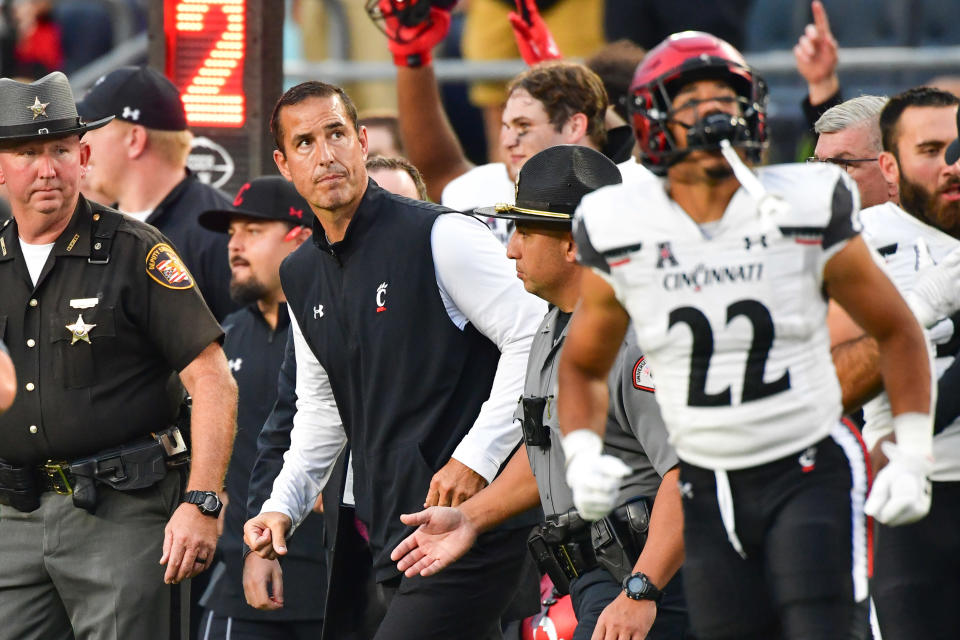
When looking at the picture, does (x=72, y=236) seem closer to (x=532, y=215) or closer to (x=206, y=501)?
(x=206, y=501)

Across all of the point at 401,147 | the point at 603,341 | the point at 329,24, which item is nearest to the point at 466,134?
the point at 329,24

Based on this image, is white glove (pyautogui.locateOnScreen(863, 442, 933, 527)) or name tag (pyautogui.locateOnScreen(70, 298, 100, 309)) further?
name tag (pyautogui.locateOnScreen(70, 298, 100, 309))

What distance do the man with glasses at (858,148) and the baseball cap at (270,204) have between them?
239 cm

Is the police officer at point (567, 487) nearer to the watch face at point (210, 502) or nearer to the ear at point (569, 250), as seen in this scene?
the ear at point (569, 250)

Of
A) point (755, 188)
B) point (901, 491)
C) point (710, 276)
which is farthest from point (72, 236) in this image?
point (901, 491)

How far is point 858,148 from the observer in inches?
240

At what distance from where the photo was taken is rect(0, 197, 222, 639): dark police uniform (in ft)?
18.9

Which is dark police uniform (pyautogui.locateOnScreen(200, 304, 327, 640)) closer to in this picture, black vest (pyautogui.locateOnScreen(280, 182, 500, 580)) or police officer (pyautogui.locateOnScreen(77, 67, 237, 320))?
police officer (pyautogui.locateOnScreen(77, 67, 237, 320))

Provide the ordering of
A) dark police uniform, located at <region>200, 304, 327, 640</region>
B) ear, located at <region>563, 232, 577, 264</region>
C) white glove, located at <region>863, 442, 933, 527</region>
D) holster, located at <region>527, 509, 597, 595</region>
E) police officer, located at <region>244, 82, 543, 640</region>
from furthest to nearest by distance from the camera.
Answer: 1. dark police uniform, located at <region>200, 304, 327, 640</region>
2. police officer, located at <region>244, 82, 543, 640</region>
3. ear, located at <region>563, 232, 577, 264</region>
4. holster, located at <region>527, 509, 597, 595</region>
5. white glove, located at <region>863, 442, 933, 527</region>

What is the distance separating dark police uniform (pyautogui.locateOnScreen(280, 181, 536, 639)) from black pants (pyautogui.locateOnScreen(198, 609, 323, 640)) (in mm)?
1242

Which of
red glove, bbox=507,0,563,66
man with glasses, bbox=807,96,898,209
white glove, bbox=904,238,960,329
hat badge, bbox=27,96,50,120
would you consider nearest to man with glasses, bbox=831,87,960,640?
white glove, bbox=904,238,960,329

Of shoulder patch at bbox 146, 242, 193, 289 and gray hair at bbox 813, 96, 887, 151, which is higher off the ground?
gray hair at bbox 813, 96, 887, 151

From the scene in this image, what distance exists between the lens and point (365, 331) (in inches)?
219

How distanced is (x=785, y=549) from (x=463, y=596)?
1791mm
